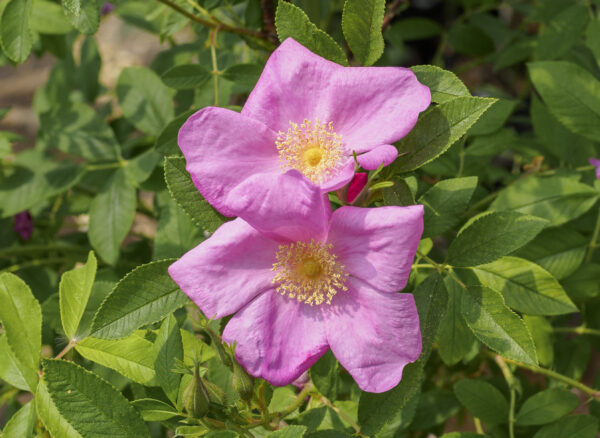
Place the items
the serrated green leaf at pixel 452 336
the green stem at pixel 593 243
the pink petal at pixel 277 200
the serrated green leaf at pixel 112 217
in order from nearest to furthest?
the pink petal at pixel 277 200, the serrated green leaf at pixel 452 336, the green stem at pixel 593 243, the serrated green leaf at pixel 112 217

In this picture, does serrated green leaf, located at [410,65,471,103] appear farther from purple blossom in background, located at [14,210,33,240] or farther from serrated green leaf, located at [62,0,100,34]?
purple blossom in background, located at [14,210,33,240]

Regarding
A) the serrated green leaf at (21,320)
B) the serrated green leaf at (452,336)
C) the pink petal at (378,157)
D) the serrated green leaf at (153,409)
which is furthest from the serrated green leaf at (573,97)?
the serrated green leaf at (21,320)

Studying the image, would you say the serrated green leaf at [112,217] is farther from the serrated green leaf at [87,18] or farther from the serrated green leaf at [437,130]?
the serrated green leaf at [437,130]

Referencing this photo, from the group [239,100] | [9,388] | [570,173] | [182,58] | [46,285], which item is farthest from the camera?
[239,100]

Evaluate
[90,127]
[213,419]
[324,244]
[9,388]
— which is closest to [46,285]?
[9,388]

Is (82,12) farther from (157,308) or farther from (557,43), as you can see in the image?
(557,43)

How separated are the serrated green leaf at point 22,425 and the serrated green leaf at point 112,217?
495 mm

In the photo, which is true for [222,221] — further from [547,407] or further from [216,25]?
[547,407]

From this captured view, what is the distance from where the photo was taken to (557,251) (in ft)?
4.06

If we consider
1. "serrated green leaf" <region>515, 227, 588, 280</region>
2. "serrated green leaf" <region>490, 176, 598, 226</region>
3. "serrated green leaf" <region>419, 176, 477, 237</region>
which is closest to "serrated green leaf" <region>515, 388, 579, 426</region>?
"serrated green leaf" <region>515, 227, 588, 280</region>

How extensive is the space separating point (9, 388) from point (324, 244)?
3.58 ft

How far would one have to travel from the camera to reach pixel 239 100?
1.91 metres

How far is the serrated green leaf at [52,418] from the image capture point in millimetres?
844

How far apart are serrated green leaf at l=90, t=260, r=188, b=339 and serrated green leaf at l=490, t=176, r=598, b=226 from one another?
68cm
